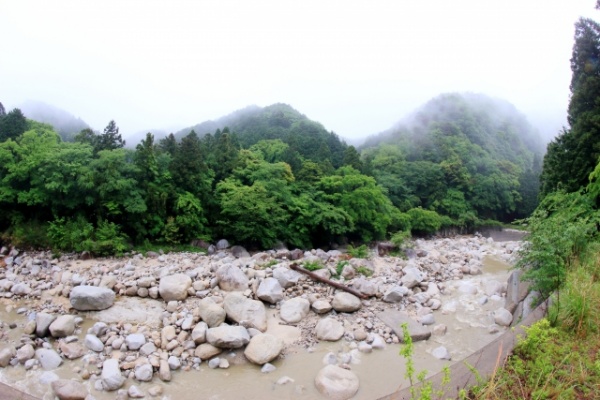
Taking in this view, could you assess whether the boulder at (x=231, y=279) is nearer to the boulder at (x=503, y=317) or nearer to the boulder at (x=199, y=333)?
the boulder at (x=199, y=333)

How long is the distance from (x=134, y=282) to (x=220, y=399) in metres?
4.60

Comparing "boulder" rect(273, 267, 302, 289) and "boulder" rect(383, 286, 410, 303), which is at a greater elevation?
"boulder" rect(273, 267, 302, 289)

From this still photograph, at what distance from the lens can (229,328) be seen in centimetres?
626

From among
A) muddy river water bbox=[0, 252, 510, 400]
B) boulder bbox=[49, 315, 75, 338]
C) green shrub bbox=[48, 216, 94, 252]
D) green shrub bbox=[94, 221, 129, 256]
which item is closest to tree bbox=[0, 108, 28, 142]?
green shrub bbox=[48, 216, 94, 252]

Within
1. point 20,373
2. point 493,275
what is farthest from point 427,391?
point 493,275

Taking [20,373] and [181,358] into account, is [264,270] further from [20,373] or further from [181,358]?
[20,373]

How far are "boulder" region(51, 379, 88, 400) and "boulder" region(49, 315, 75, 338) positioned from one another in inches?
62.5

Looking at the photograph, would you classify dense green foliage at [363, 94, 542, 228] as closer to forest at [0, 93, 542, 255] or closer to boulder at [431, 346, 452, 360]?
forest at [0, 93, 542, 255]

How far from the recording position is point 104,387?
509cm

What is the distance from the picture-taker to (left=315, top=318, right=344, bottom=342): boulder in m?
6.67

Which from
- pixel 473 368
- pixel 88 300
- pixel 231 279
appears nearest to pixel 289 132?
pixel 231 279

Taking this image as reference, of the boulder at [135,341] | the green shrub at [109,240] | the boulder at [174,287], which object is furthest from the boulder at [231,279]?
the green shrub at [109,240]

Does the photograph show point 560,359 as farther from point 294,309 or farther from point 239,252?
point 239,252

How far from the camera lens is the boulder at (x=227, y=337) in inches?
236
